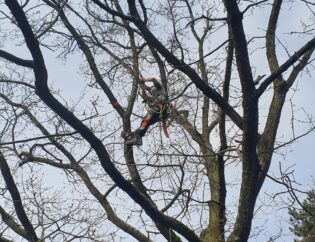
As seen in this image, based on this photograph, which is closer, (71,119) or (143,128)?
(71,119)

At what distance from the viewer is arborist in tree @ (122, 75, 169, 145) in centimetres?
656

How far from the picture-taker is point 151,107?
688 centimetres

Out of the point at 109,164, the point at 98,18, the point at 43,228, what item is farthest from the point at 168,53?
the point at 43,228

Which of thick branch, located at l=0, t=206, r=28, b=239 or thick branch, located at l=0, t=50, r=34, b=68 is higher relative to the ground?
thick branch, located at l=0, t=206, r=28, b=239

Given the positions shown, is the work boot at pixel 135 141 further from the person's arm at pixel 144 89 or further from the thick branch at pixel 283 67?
the thick branch at pixel 283 67

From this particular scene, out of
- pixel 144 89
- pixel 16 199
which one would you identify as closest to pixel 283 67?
pixel 144 89

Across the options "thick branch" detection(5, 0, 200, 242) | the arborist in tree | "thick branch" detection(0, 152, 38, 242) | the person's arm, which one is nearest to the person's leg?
the arborist in tree

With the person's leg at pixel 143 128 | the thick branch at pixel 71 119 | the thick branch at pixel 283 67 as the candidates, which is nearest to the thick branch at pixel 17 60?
the thick branch at pixel 71 119

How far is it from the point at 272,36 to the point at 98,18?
2.51m

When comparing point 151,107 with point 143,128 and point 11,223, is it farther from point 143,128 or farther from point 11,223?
point 11,223

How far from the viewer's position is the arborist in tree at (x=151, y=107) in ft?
21.5

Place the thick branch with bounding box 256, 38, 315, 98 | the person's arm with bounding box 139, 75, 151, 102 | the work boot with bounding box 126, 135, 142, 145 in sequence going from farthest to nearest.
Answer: the work boot with bounding box 126, 135, 142, 145
the person's arm with bounding box 139, 75, 151, 102
the thick branch with bounding box 256, 38, 315, 98

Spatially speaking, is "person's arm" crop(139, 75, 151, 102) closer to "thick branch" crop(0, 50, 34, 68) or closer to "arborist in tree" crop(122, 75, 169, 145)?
"arborist in tree" crop(122, 75, 169, 145)

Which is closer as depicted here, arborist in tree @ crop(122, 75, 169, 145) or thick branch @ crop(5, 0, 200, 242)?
thick branch @ crop(5, 0, 200, 242)
